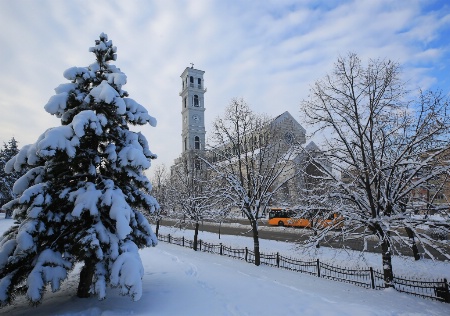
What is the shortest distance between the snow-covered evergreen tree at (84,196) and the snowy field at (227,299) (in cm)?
79

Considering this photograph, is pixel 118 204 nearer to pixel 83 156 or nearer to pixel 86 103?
pixel 83 156

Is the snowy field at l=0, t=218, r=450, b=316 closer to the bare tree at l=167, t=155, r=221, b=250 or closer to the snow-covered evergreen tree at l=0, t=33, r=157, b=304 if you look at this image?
the snow-covered evergreen tree at l=0, t=33, r=157, b=304

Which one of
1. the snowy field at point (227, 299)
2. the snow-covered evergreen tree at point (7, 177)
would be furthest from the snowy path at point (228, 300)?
the snow-covered evergreen tree at point (7, 177)

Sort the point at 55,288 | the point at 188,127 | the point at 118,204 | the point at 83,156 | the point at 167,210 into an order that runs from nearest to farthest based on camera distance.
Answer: the point at 55,288 → the point at 118,204 → the point at 83,156 → the point at 167,210 → the point at 188,127

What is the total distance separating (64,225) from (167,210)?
25.1 metres

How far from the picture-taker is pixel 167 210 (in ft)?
104

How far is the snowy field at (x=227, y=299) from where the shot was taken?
713 centimetres

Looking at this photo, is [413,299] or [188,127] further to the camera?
[188,127]

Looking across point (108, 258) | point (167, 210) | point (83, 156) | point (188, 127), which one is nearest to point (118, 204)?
point (108, 258)

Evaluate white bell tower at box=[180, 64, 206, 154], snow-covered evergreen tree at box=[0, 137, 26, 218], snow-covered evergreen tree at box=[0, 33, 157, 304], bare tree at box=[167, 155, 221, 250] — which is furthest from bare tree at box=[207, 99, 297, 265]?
white bell tower at box=[180, 64, 206, 154]

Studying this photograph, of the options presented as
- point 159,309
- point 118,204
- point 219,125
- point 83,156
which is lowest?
point 159,309

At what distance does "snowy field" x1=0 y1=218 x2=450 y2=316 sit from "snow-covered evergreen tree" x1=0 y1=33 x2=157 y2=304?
31.1 inches

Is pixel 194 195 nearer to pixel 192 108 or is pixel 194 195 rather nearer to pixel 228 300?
pixel 228 300

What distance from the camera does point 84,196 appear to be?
6891mm
